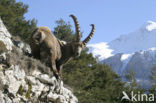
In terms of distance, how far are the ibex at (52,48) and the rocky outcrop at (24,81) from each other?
0.70 meters

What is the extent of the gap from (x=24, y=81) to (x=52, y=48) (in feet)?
8.61

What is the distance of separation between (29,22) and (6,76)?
1805cm

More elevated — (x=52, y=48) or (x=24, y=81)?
(x=52, y=48)

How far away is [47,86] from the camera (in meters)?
10.9

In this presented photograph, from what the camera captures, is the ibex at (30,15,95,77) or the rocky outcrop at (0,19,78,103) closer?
the rocky outcrop at (0,19,78,103)

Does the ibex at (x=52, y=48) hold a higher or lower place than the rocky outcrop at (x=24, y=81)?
higher

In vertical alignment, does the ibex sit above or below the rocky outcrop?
above

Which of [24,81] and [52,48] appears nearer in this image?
[24,81]

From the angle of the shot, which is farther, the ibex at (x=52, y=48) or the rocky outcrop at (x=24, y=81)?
the ibex at (x=52, y=48)

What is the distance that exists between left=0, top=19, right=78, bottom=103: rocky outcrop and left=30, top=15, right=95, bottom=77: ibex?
0.70 meters

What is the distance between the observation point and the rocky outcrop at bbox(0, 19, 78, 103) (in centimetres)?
912

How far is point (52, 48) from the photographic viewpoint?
39.6 feet

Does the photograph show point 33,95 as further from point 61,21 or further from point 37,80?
point 61,21

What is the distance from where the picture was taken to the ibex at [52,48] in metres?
12.0
